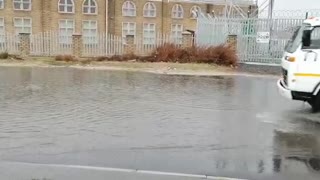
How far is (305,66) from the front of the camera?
10.3 meters

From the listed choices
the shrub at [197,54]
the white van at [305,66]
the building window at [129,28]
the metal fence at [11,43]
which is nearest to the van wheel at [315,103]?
the white van at [305,66]

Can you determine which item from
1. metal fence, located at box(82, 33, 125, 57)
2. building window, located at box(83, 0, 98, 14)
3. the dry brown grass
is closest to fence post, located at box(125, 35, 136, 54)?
metal fence, located at box(82, 33, 125, 57)

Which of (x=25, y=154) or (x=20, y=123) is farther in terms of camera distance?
(x=20, y=123)

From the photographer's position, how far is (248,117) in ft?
34.3

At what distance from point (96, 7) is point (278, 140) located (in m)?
42.1

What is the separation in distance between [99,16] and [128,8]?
375 centimetres

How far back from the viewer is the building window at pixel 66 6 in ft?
154

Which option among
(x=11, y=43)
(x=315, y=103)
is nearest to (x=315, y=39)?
(x=315, y=103)

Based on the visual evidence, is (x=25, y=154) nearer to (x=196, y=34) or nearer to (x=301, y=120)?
(x=301, y=120)

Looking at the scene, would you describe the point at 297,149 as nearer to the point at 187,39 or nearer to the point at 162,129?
the point at 162,129

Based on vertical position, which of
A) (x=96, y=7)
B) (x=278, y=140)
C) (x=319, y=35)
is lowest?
(x=278, y=140)

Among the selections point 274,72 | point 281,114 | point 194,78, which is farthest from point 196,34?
point 281,114

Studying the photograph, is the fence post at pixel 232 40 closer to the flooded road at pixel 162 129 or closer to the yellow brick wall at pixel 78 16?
the flooded road at pixel 162 129

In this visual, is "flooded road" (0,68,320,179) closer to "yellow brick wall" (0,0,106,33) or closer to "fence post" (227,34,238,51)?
"fence post" (227,34,238,51)
